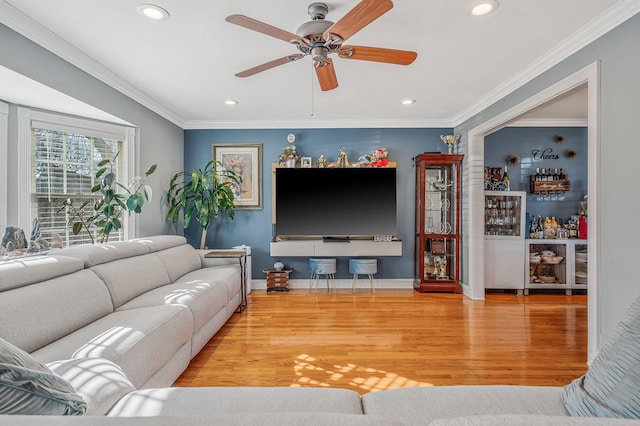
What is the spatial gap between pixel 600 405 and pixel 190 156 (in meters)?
4.96

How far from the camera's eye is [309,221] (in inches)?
174

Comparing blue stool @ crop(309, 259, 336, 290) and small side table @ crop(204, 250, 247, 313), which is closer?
small side table @ crop(204, 250, 247, 313)

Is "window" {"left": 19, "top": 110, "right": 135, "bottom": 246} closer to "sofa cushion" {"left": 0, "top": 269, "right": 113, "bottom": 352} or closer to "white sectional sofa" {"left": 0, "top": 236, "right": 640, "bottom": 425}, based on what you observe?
"white sectional sofa" {"left": 0, "top": 236, "right": 640, "bottom": 425}

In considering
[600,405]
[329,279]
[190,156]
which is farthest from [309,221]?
[600,405]

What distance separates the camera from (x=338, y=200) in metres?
4.41

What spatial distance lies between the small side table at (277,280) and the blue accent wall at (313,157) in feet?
0.76

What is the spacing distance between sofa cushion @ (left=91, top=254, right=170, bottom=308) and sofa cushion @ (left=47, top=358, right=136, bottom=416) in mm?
1031

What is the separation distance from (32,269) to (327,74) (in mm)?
2305

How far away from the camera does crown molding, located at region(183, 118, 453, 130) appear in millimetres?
4625

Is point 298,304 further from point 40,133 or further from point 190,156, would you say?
point 40,133

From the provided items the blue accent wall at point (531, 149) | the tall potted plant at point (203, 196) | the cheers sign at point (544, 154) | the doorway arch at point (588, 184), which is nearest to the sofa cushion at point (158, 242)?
the tall potted plant at point (203, 196)

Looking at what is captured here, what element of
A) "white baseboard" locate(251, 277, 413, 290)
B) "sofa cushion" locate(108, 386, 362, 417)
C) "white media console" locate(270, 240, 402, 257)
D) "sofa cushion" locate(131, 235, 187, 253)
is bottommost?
"white baseboard" locate(251, 277, 413, 290)

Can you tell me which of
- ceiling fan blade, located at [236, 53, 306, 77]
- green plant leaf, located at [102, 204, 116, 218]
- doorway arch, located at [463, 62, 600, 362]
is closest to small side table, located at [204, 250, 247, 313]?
green plant leaf, located at [102, 204, 116, 218]

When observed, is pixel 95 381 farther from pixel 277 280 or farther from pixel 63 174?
pixel 277 280
